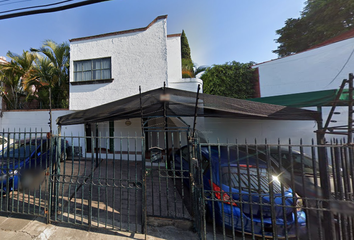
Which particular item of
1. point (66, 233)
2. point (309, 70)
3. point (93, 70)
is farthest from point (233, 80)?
point (66, 233)

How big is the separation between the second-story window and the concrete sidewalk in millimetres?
6228

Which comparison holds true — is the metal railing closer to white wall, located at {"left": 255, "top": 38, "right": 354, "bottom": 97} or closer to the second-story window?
white wall, located at {"left": 255, "top": 38, "right": 354, "bottom": 97}

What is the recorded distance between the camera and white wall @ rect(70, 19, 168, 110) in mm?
7238

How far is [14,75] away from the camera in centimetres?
957

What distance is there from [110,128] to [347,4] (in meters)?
18.1

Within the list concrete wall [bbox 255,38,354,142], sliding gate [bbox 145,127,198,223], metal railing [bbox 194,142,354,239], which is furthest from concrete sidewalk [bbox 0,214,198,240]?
concrete wall [bbox 255,38,354,142]

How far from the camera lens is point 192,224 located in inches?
113

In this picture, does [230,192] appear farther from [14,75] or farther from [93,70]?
[14,75]

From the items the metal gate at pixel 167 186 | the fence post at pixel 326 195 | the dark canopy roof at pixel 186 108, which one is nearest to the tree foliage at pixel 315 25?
the dark canopy roof at pixel 186 108

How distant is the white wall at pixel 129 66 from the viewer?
7.24 m

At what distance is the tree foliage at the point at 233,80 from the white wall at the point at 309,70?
66 cm

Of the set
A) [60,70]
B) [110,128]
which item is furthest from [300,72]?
[60,70]

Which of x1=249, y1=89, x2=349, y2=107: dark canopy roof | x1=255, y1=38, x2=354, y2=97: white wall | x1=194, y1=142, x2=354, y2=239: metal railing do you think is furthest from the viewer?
x1=255, y1=38, x2=354, y2=97: white wall

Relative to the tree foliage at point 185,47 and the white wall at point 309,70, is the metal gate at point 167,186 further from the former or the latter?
the tree foliage at point 185,47
